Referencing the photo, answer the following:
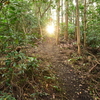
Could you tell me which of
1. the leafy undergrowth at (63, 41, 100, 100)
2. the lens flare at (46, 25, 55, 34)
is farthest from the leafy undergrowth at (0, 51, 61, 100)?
the lens flare at (46, 25, 55, 34)

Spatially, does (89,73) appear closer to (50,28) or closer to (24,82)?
(24,82)

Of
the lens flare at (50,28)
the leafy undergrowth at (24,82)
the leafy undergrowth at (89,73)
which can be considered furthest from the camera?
the lens flare at (50,28)

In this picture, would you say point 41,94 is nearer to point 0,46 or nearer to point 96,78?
point 0,46

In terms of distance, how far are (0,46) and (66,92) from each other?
2610mm

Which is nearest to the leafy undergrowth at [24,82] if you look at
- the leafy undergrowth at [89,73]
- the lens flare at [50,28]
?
the leafy undergrowth at [89,73]

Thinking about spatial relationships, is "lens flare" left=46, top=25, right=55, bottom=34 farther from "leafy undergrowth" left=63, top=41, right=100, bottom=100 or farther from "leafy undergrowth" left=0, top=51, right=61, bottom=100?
"leafy undergrowth" left=0, top=51, right=61, bottom=100

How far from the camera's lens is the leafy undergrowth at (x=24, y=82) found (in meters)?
2.16

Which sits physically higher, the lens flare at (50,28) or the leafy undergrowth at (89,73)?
the lens flare at (50,28)

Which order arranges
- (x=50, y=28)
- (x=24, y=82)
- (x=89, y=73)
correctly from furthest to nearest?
(x=50, y=28), (x=89, y=73), (x=24, y=82)

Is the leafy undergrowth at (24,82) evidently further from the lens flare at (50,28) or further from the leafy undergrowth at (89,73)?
the lens flare at (50,28)

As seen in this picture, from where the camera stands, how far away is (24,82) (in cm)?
268

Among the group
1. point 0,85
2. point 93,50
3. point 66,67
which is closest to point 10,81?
point 0,85

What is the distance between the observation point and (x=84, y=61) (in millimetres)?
5469

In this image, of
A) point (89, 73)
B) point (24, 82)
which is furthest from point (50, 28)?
point (24, 82)
